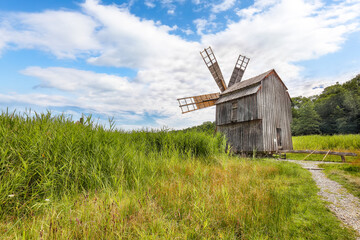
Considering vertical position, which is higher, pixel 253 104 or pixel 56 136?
pixel 253 104

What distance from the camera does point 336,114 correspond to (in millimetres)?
34750

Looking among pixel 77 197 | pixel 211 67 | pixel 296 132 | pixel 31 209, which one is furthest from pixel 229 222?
pixel 296 132

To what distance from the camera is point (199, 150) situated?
912 centimetres

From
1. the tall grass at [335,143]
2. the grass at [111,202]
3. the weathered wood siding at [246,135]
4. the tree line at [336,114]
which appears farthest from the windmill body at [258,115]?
the tree line at [336,114]

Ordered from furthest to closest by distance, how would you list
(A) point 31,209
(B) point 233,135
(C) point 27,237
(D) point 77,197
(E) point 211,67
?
(E) point 211,67 → (B) point 233,135 → (D) point 77,197 → (A) point 31,209 → (C) point 27,237

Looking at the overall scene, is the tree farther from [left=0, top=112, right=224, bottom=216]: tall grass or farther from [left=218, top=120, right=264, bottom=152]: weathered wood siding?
[left=0, top=112, right=224, bottom=216]: tall grass

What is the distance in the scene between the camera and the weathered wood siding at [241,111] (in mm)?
16141

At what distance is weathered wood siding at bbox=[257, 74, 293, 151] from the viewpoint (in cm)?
1608

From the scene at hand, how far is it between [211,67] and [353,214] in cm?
2286

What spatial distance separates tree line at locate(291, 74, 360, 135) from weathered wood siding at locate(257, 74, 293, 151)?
2068 centimetres

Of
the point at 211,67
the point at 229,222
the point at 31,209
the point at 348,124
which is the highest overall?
the point at 211,67

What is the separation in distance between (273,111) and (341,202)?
13070 mm

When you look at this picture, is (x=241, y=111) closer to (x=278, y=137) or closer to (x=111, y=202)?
(x=278, y=137)

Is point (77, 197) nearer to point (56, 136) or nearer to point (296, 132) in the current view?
point (56, 136)
